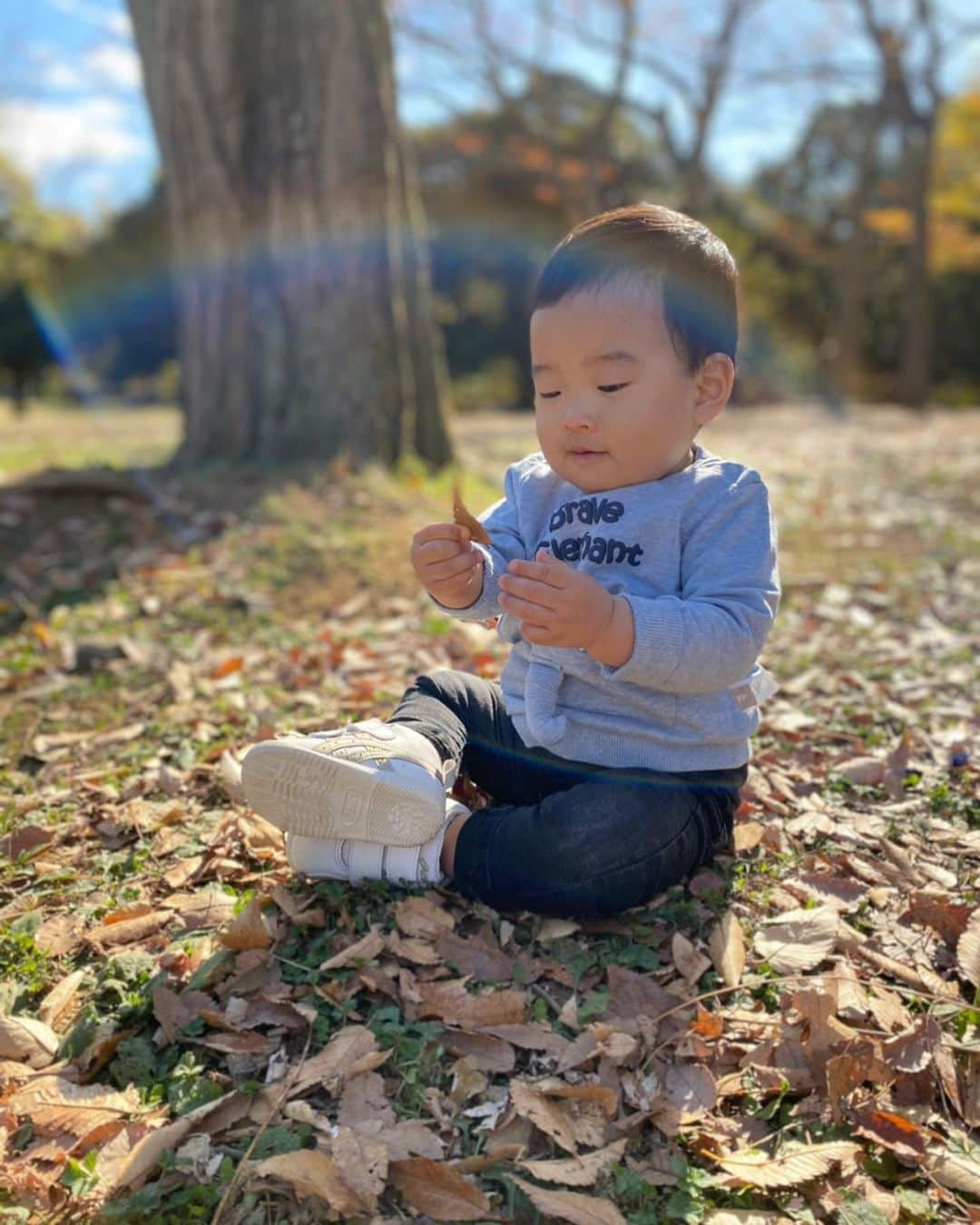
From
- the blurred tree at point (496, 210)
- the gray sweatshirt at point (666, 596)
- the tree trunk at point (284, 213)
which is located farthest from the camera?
the blurred tree at point (496, 210)

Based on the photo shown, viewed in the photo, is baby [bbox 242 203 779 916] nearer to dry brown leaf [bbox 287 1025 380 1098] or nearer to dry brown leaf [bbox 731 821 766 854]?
dry brown leaf [bbox 731 821 766 854]

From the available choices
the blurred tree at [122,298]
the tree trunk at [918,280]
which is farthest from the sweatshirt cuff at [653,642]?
the blurred tree at [122,298]

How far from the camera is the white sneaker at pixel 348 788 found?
2.19 m

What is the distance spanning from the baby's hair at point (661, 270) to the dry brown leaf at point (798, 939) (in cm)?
115

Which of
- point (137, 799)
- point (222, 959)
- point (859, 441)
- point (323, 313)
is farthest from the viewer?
point (859, 441)

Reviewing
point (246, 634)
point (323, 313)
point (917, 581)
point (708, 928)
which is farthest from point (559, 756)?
point (323, 313)

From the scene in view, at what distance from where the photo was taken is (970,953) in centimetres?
219

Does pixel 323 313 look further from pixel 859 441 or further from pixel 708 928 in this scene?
pixel 859 441

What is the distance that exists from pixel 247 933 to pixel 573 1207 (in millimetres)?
839

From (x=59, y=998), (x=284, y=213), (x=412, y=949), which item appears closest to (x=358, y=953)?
(x=412, y=949)

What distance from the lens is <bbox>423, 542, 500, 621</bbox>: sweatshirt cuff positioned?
2449mm

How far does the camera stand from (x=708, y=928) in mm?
2289

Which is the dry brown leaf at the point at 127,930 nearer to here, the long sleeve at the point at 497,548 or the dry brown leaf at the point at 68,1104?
the dry brown leaf at the point at 68,1104

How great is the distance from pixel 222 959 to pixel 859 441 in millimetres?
11342
